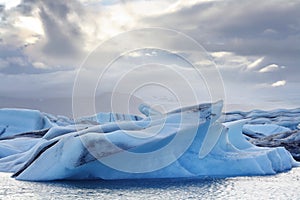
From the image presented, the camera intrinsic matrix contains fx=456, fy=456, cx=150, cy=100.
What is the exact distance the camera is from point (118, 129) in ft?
46.1

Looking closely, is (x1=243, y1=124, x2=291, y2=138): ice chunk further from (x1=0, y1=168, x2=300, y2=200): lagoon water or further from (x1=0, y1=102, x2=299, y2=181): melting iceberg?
(x1=0, y1=168, x2=300, y2=200): lagoon water

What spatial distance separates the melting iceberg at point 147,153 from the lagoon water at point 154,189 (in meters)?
0.47

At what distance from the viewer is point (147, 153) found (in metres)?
13.1

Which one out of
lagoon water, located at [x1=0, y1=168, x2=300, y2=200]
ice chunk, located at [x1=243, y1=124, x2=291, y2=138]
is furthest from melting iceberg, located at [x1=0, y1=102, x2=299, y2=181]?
ice chunk, located at [x1=243, y1=124, x2=291, y2=138]

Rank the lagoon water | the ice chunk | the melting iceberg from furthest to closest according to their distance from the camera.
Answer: the ice chunk
the melting iceberg
the lagoon water

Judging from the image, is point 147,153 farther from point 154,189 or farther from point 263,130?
point 263,130

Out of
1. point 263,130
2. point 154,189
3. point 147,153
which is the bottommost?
point 154,189

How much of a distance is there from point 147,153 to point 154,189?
193 cm

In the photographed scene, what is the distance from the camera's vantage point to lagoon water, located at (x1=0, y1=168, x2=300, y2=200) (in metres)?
10.4

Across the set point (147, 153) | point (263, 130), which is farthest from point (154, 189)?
point (263, 130)

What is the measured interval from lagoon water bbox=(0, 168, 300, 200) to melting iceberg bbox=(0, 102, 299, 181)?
0.47m

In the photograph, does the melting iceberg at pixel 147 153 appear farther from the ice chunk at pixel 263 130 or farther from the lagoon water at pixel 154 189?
the ice chunk at pixel 263 130

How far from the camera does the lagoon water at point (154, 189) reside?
34.0 feet

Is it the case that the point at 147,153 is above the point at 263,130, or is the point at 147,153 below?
below
